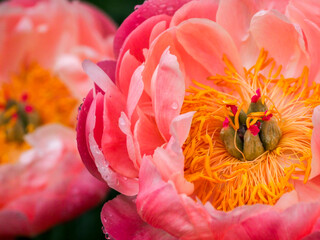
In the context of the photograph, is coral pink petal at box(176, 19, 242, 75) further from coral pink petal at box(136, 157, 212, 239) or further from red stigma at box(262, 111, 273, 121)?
coral pink petal at box(136, 157, 212, 239)

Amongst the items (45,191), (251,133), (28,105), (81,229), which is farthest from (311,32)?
(28,105)

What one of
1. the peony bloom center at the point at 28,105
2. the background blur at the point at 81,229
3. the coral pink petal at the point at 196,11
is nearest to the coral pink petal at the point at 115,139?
the coral pink petal at the point at 196,11

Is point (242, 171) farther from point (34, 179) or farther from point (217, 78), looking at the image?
point (34, 179)

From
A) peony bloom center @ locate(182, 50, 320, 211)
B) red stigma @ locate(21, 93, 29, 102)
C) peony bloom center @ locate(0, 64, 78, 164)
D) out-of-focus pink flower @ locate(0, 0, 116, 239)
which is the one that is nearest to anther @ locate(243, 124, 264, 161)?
peony bloom center @ locate(182, 50, 320, 211)

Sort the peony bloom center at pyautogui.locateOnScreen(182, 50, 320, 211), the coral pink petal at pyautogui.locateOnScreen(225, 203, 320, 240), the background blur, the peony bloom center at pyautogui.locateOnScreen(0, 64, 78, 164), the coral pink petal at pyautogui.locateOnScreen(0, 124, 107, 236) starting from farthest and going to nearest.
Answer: the peony bloom center at pyautogui.locateOnScreen(0, 64, 78, 164)
the background blur
the coral pink petal at pyautogui.locateOnScreen(0, 124, 107, 236)
the peony bloom center at pyautogui.locateOnScreen(182, 50, 320, 211)
the coral pink petal at pyautogui.locateOnScreen(225, 203, 320, 240)

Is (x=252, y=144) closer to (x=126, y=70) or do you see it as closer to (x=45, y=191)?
(x=126, y=70)

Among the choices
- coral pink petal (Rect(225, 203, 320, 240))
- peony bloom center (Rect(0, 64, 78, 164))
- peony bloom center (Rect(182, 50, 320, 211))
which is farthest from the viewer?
peony bloom center (Rect(0, 64, 78, 164))

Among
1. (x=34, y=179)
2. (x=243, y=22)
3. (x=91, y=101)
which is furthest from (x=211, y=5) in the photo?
(x=34, y=179)
